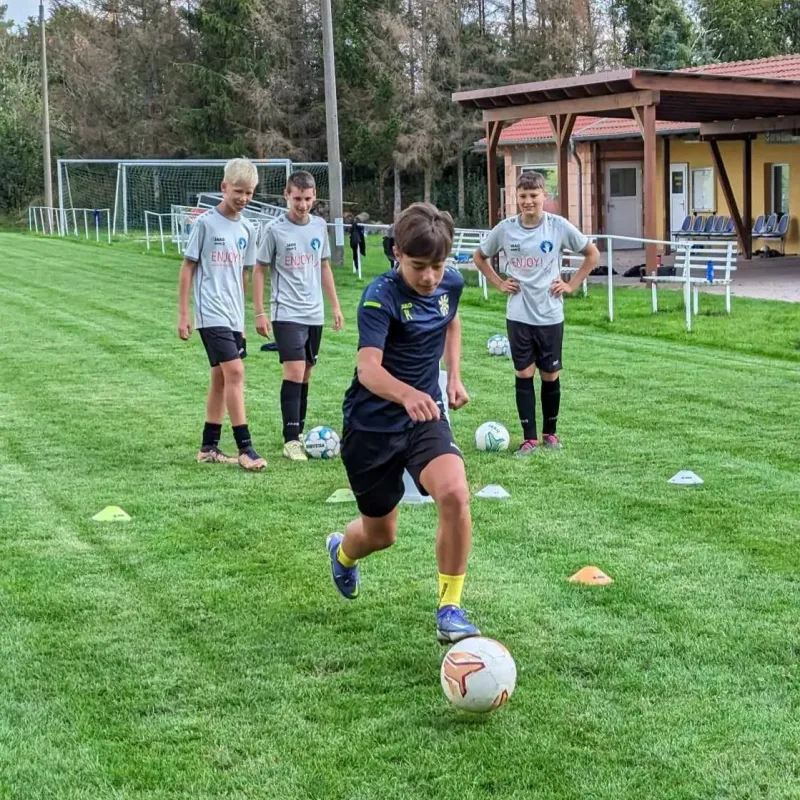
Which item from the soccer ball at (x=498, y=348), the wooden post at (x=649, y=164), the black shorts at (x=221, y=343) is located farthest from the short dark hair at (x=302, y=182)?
the wooden post at (x=649, y=164)

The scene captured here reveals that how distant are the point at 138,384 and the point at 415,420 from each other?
7867mm

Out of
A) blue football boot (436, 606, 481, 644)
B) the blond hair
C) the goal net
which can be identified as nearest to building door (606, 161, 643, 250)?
the goal net

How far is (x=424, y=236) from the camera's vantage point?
4.25 m

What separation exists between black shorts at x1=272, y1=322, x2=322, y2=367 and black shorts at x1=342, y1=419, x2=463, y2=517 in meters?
3.71

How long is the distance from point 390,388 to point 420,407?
144 mm

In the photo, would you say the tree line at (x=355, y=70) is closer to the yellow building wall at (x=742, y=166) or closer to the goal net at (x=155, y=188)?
the goal net at (x=155, y=188)

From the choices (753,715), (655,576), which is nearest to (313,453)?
(655,576)

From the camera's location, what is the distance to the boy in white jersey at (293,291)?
8.21m

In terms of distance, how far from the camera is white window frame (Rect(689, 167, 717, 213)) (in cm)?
3031

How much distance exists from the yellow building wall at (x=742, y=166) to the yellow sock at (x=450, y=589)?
83.0 feet

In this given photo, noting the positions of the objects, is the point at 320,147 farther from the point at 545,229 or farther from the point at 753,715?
the point at 753,715

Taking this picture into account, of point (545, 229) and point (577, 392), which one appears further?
point (577, 392)

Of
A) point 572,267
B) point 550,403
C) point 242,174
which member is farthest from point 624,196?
point 242,174

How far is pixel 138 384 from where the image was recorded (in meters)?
11.8
